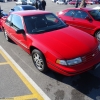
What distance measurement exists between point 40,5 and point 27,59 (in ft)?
40.7

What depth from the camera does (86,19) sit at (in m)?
6.95

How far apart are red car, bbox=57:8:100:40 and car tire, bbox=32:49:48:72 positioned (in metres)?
3.80

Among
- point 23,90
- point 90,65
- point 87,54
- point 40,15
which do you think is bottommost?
point 23,90

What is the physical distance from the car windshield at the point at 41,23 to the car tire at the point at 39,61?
72 centimetres

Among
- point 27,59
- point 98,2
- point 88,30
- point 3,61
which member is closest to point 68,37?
point 27,59

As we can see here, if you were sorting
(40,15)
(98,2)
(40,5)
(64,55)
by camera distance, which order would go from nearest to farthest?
(64,55) < (40,15) < (40,5) < (98,2)

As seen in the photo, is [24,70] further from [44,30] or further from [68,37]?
[68,37]

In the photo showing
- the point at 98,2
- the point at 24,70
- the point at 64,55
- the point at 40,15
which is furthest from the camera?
the point at 98,2

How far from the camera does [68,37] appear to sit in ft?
13.4

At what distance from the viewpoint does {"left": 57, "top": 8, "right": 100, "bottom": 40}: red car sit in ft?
22.0

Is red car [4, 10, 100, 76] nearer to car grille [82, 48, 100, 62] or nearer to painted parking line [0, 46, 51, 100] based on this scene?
car grille [82, 48, 100, 62]

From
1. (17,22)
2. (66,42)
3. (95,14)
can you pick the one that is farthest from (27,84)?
(95,14)

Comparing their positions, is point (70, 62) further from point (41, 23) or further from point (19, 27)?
point (19, 27)

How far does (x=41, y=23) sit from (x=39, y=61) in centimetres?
136
